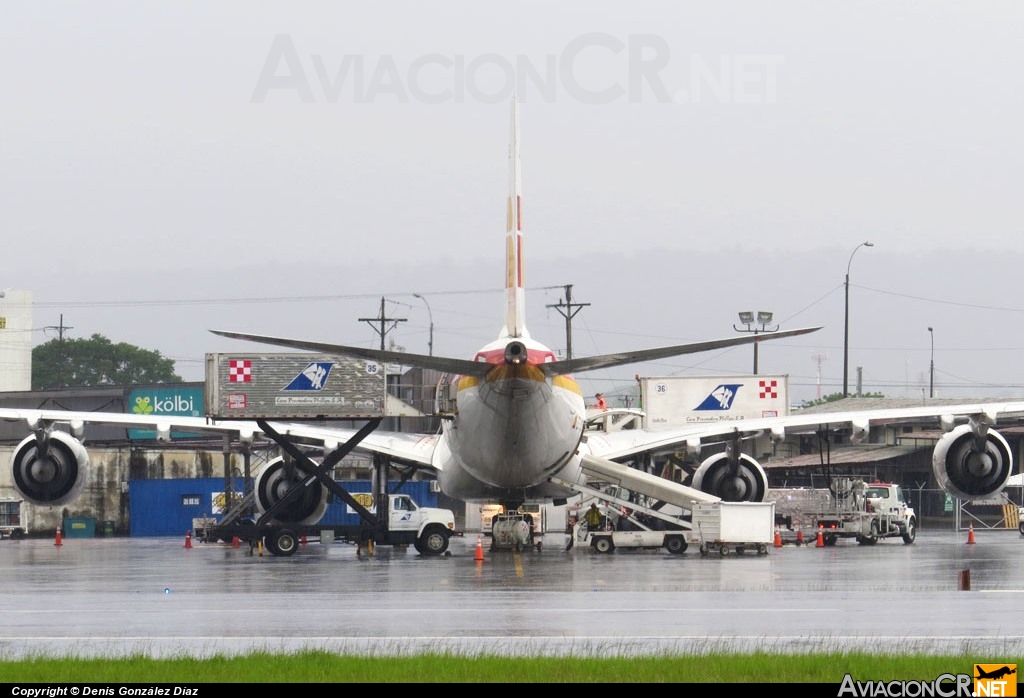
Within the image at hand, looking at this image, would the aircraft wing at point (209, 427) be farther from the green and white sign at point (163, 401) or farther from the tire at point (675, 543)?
the green and white sign at point (163, 401)

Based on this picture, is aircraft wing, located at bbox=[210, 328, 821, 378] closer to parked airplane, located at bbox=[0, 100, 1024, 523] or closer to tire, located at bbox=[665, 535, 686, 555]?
parked airplane, located at bbox=[0, 100, 1024, 523]

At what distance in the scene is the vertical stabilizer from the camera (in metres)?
38.1

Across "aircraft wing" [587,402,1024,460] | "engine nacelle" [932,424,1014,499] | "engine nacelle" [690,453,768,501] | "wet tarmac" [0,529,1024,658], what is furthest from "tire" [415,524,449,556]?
"engine nacelle" [932,424,1014,499]

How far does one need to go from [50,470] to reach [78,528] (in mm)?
26784

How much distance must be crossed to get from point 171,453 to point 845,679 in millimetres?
65751

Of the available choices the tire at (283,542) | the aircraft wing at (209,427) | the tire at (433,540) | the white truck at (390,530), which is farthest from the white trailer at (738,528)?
the tire at (283,542)

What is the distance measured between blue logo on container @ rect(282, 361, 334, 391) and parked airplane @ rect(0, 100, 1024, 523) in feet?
7.52

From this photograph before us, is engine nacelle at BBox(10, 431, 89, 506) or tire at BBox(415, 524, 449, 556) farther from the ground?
engine nacelle at BBox(10, 431, 89, 506)

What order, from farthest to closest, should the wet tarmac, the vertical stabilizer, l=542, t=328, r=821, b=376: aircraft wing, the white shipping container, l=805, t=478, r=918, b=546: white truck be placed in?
the white shipping container → l=805, t=478, r=918, b=546: white truck → the vertical stabilizer → l=542, t=328, r=821, b=376: aircraft wing → the wet tarmac

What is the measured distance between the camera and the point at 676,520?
4206cm

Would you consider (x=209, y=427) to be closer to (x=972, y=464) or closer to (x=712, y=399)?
(x=972, y=464)

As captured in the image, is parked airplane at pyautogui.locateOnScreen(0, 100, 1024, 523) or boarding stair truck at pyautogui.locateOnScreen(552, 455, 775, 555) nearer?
parked airplane at pyautogui.locateOnScreen(0, 100, 1024, 523)

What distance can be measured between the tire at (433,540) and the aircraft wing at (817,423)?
298 inches

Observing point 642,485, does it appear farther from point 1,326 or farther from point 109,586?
point 1,326
